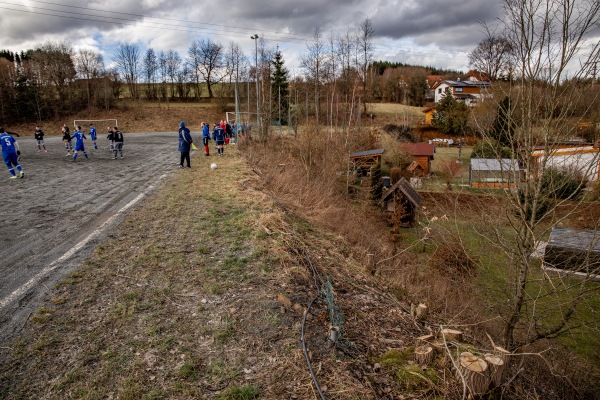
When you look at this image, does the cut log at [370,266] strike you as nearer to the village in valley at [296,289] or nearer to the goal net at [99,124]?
the village in valley at [296,289]

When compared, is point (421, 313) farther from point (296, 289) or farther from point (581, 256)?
point (581, 256)

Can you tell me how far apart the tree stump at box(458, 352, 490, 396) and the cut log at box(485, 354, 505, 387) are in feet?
0.22

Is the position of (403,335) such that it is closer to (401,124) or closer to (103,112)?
(401,124)

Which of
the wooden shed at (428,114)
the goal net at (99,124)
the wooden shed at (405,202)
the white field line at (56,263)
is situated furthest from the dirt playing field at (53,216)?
the wooden shed at (428,114)

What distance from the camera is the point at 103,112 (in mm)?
51375

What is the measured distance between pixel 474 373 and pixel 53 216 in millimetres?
9117

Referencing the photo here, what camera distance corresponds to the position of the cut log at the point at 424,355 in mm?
4305

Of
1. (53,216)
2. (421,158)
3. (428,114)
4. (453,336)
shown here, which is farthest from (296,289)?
(428,114)

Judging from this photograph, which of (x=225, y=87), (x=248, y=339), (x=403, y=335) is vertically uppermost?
(x=225, y=87)

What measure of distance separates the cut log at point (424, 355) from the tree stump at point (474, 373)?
38 centimetres

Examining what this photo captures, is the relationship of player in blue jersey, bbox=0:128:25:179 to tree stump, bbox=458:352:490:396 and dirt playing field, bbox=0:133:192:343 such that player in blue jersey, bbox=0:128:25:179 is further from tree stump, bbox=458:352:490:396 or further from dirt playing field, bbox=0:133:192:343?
tree stump, bbox=458:352:490:396

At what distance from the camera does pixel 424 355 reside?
4301mm

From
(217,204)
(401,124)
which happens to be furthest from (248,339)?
(401,124)

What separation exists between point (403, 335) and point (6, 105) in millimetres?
55958
